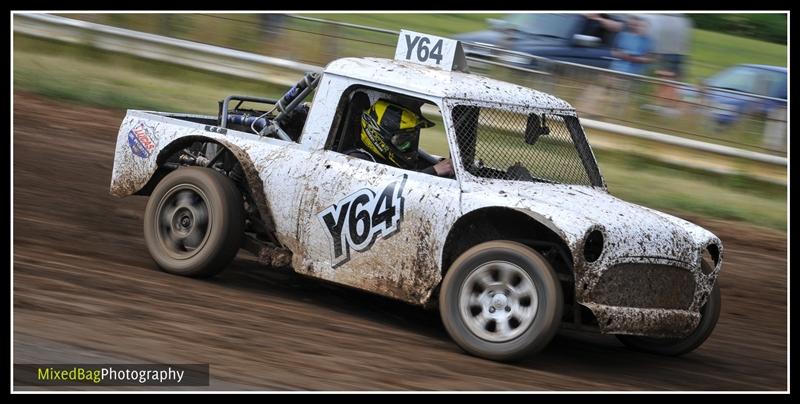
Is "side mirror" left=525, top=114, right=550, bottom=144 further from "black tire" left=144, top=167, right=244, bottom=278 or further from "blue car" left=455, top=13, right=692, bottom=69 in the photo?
"blue car" left=455, top=13, right=692, bottom=69

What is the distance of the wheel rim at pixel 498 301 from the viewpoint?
6.46m

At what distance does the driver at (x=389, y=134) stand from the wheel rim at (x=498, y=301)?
119cm

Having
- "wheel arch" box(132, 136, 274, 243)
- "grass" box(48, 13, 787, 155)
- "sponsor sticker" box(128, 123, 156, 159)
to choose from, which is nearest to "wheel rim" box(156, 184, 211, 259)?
"wheel arch" box(132, 136, 274, 243)

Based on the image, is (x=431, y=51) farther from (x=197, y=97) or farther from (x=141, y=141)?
(x=197, y=97)

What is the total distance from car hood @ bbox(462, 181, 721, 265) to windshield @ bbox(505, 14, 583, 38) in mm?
11035

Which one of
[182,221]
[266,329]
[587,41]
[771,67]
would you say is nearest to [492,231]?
[266,329]

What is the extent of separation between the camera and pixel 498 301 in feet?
21.5

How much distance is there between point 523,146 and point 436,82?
2.41ft

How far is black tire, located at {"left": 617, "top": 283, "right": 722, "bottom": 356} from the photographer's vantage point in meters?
7.34

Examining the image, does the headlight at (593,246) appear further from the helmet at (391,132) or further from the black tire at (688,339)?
the helmet at (391,132)

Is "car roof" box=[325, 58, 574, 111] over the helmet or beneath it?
over

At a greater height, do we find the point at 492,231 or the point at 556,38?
the point at 556,38

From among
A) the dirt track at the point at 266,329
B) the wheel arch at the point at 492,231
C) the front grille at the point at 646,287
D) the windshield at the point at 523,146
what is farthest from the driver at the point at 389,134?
the front grille at the point at 646,287

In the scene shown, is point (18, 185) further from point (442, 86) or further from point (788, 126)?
point (788, 126)
